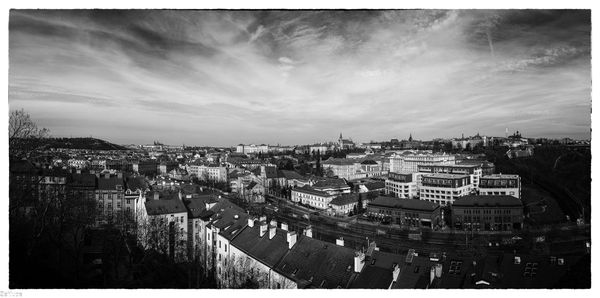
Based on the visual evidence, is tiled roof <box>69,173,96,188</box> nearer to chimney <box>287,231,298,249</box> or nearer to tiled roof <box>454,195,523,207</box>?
chimney <box>287,231,298,249</box>

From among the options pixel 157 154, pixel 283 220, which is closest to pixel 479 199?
pixel 283 220

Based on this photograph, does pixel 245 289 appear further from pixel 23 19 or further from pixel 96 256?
pixel 23 19

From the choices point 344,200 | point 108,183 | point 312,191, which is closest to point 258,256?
point 108,183

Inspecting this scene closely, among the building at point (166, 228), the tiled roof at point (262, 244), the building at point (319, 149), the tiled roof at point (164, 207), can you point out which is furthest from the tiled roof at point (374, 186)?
the building at point (319, 149)

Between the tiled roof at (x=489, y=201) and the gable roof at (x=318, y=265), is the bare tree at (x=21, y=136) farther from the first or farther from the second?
the tiled roof at (x=489, y=201)

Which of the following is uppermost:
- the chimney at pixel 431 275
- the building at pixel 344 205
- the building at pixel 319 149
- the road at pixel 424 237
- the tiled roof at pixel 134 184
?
the building at pixel 319 149

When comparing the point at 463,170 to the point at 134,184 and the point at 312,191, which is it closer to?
the point at 312,191

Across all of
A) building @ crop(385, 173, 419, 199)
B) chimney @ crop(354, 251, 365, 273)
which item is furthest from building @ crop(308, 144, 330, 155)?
chimney @ crop(354, 251, 365, 273)

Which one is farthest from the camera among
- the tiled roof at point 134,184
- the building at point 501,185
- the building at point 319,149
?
the building at point 319,149
